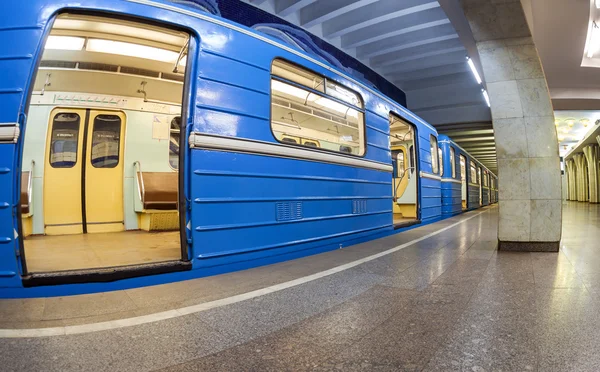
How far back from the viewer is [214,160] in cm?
310

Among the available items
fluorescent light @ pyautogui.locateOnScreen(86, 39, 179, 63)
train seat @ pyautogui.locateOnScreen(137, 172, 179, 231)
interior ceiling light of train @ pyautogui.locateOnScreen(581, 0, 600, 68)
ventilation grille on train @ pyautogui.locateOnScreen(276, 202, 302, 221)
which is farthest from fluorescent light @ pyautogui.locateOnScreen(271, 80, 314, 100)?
interior ceiling light of train @ pyautogui.locateOnScreen(581, 0, 600, 68)

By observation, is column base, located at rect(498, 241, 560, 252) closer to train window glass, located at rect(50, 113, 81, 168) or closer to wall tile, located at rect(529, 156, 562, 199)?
wall tile, located at rect(529, 156, 562, 199)

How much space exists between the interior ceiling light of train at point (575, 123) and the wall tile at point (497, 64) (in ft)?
37.4

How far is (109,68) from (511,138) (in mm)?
6415

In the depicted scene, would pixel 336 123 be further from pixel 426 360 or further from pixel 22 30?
pixel 426 360

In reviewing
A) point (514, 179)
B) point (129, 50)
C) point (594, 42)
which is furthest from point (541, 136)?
point (594, 42)

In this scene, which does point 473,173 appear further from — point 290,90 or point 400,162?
point 290,90

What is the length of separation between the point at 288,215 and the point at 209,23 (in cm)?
230

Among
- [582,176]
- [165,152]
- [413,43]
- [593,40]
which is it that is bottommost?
[165,152]

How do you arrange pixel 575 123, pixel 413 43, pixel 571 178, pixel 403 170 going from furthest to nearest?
pixel 571 178 < pixel 575 123 < pixel 413 43 < pixel 403 170

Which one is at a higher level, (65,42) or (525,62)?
(65,42)

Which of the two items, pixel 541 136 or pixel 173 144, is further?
pixel 173 144

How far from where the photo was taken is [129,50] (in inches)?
185

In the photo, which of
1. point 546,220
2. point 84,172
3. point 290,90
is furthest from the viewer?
point 290,90
